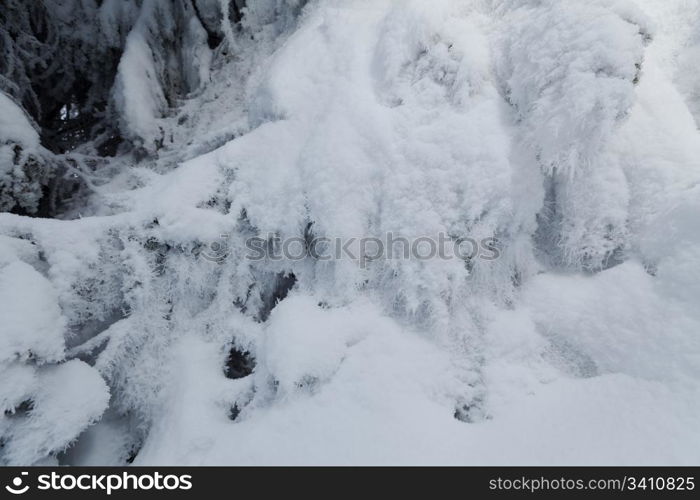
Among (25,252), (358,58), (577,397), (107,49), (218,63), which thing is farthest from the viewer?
(107,49)

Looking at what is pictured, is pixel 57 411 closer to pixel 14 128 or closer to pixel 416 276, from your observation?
pixel 416 276

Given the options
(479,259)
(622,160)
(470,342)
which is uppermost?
(622,160)

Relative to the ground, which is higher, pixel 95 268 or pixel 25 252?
pixel 25 252

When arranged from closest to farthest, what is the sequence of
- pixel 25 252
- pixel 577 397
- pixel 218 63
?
pixel 577 397 < pixel 25 252 < pixel 218 63

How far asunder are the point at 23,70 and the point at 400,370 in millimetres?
8027

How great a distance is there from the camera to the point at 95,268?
2.68 metres

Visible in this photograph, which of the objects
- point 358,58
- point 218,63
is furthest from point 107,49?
point 358,58

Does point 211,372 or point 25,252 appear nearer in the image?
point 25,252

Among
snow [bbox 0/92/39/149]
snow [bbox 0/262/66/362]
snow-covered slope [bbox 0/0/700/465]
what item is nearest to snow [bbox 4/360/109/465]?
snow-covered slope [bbox 0/0/700/465]

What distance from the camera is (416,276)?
2574 mm

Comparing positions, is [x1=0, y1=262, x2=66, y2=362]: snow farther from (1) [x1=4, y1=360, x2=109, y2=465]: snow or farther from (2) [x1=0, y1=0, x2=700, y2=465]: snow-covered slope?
(1) [x1=4, y1=360, x2=109, y2=465]: snow

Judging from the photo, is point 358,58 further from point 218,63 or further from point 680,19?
point 218,63

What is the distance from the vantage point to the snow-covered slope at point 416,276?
2.16 meters
